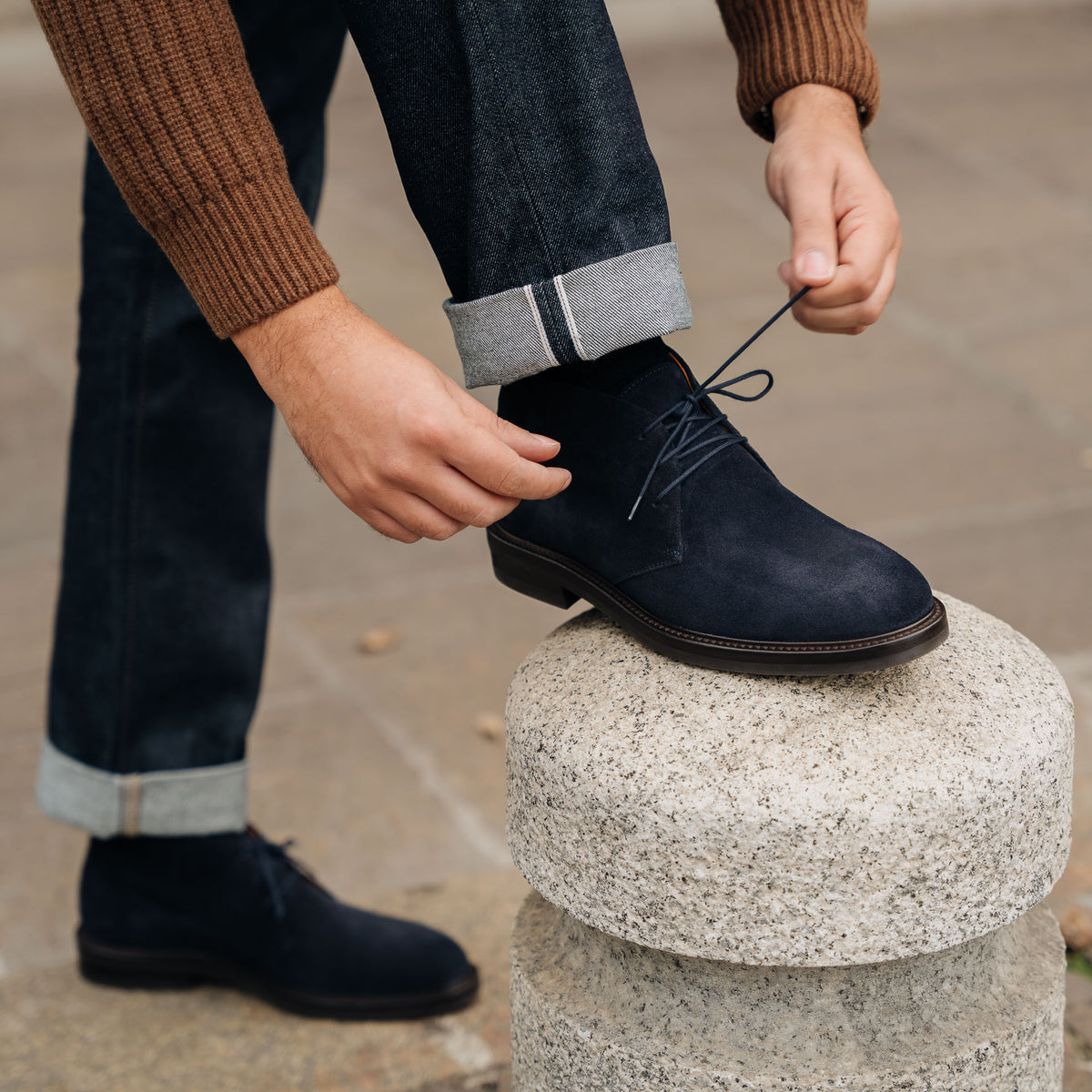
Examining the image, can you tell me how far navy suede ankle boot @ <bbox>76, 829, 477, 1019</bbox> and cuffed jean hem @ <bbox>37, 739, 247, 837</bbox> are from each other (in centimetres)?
4

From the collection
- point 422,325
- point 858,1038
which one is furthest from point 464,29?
point 422,325

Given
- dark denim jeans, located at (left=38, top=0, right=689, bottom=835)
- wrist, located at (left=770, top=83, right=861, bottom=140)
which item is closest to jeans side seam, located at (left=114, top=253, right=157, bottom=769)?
dark denim jeans, located at (left=38, top=0, right=689, bottom=835)

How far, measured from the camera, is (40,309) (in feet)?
14.0

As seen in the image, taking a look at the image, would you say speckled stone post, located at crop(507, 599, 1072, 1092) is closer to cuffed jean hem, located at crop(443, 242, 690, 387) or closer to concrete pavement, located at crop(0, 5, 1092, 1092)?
cuffed jean hem, located at crop(443, 242, 690, 387)

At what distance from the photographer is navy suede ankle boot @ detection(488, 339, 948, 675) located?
115cm

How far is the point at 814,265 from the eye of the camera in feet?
4.09

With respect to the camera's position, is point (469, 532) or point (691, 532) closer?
point (691, 532)

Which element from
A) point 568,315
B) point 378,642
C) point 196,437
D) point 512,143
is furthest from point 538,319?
point 378,642

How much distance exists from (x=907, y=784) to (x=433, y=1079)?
2.87ft

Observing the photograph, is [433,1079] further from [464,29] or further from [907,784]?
[464,29]

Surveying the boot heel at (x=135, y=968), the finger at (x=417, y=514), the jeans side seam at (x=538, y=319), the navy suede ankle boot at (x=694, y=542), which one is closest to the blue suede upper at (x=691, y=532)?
the navy suede ankle boot at (x=694, y=542)

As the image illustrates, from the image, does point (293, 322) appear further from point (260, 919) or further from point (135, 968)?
point (135, 968)

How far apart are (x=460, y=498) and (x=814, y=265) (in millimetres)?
423

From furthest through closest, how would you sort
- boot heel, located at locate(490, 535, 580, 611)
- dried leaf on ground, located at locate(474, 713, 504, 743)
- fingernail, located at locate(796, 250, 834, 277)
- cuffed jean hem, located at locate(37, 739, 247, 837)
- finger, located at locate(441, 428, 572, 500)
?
dried leaf on ground, located at locate(474, 713, 504, 743) → cuffed jean hem, located at locate(37, 739, 247, 837) → boot heel, located at locate(490, 535, 580, 611) → fingernail, located at locate(796, 250, 834, 277) → finger, located at locate(441, 428, 572, 500)
